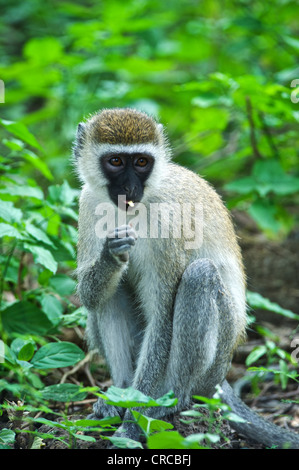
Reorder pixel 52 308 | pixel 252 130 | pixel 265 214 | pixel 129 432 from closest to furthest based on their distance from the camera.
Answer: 1. pixel 129 432
2. pixel 52 308
3. pixel 265 214
4. pixel 252 130

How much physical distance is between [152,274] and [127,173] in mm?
873

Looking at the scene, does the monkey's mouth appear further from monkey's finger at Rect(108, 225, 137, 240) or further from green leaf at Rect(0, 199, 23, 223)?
green leaf at Rect(0, 199, 23, 223)

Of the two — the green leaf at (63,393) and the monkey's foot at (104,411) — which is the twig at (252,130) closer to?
the monkey's foot at (104,411)

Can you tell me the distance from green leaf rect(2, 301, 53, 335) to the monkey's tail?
69.4 inches

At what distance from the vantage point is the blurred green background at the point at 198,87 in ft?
25.6

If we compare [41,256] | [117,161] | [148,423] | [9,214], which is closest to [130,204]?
[117,161]

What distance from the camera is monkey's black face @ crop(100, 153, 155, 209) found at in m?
4.77

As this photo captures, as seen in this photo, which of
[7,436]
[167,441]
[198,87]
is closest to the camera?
[167,441]

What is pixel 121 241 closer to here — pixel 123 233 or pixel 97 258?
pixel 123 233

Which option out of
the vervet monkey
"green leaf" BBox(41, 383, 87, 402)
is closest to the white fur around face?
the vervet monkey

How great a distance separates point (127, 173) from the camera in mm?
4859

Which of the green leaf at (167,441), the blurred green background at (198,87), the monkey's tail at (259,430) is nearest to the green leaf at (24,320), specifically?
the monkey's tail at (259,430)

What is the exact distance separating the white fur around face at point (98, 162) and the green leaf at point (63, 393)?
67.3 inches

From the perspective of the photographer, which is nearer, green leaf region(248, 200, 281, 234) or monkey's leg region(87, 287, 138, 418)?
monkey's leg region(87, 287, 138, 418)
